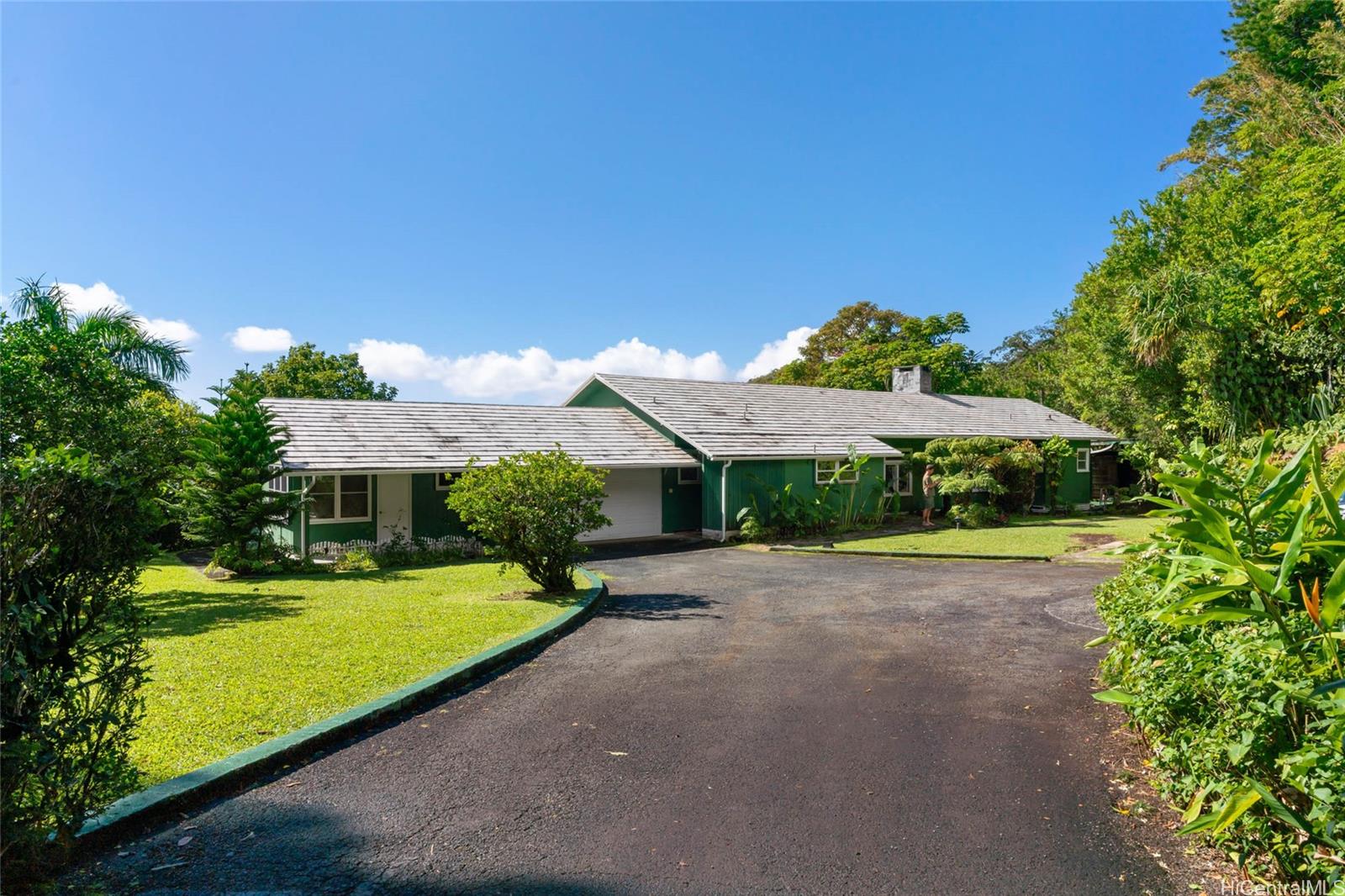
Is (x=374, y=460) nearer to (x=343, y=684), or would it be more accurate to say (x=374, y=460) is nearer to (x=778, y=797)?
(x=343, y=684)

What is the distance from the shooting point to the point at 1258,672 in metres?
3.23

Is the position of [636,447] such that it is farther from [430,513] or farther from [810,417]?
[810,417]

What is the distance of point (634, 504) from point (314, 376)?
90.3ft

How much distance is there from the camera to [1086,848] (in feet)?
12.2

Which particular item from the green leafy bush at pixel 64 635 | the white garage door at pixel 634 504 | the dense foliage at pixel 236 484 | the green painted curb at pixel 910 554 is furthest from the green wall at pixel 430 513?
the green leafy bush at pixel 64 635

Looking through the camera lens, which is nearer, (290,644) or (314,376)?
(290,644)

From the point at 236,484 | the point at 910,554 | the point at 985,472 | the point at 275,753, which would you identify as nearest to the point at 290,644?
the point at 275,753

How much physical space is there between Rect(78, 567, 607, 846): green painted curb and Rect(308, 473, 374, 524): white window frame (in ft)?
37.8

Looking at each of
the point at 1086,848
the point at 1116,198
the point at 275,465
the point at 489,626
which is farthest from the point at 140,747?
the point at 1116,198

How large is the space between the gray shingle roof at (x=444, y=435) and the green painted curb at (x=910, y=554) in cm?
489

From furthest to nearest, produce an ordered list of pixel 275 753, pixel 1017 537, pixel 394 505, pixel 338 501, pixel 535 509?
pixel 1017 537
pixel 394 505
pixel 338 501
pixel 535 509
pixel 275 753

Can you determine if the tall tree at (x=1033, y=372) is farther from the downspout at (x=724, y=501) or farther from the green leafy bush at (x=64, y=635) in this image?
the green leafy bush at (x=64, y=635)

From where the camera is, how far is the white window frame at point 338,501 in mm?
17016

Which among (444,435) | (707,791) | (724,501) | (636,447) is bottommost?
(707,791)
